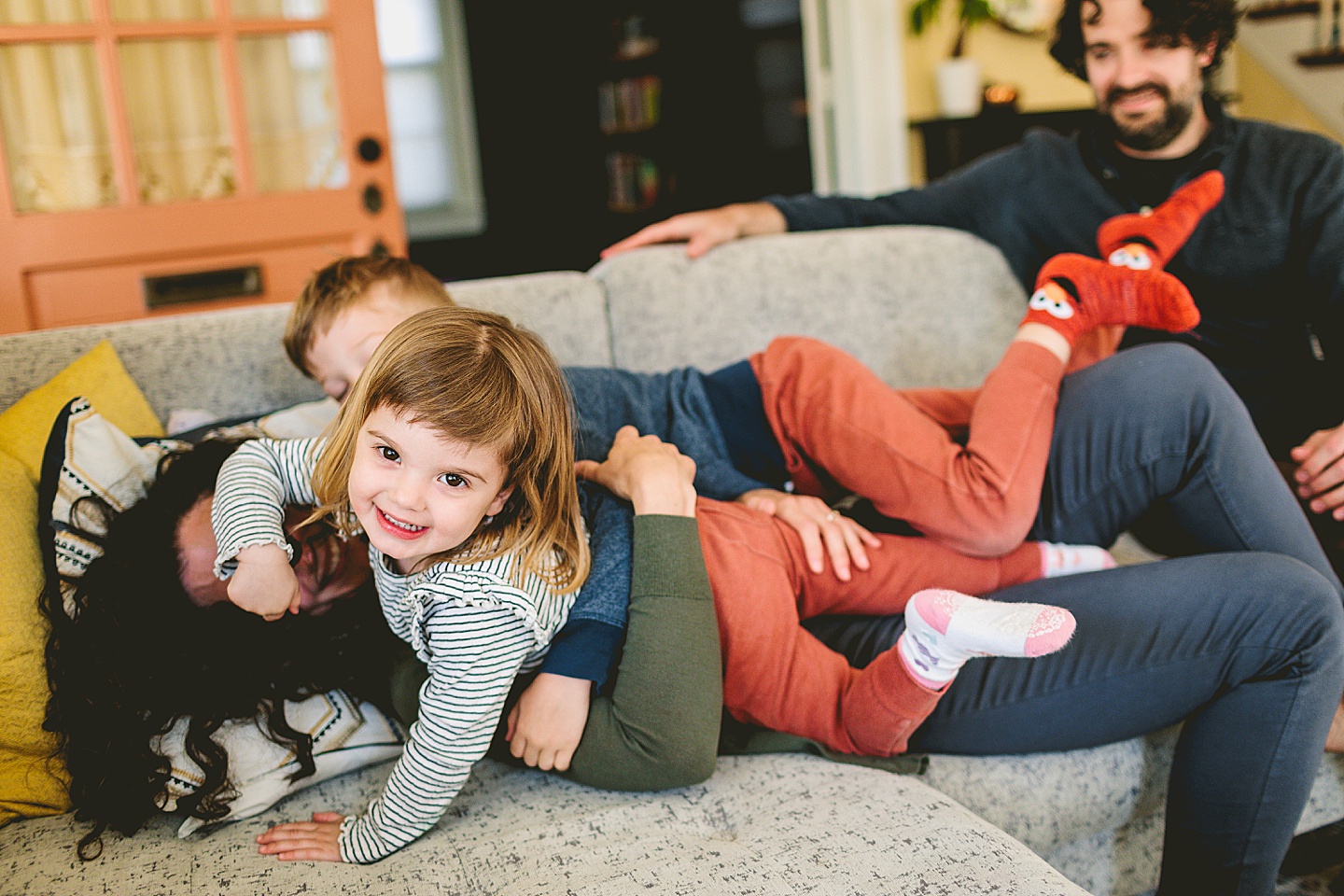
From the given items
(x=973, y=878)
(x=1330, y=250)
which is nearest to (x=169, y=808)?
(x=973, y=878)

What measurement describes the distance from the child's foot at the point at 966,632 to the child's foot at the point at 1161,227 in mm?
733

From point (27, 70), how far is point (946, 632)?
233cm

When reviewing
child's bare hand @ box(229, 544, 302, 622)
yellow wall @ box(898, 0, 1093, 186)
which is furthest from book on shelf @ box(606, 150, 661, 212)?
child's bare hand @ box(229, 544, 302, 622)

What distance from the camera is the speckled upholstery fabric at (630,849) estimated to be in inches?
37.0

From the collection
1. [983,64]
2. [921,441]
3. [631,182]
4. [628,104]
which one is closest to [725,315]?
[921,441]

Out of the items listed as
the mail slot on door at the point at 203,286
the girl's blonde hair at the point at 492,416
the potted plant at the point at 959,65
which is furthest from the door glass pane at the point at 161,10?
the potted plant at the point at 959,65

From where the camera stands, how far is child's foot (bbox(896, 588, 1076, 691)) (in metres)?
1.02

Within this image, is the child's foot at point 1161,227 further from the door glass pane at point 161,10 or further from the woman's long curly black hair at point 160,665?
the door glass pane at point 161,10

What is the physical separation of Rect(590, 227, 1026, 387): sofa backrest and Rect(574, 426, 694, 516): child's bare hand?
0.52 m

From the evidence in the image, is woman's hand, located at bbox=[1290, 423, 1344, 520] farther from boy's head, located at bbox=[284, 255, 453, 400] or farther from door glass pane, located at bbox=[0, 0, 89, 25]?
door glass pane, located at bbox=[0, 0, 89, 25]

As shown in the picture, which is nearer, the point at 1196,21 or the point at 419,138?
the point at 1196,21

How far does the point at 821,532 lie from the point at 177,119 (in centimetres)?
193

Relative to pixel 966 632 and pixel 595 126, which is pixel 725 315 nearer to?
pixel 966 632

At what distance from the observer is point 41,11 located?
2244mm
